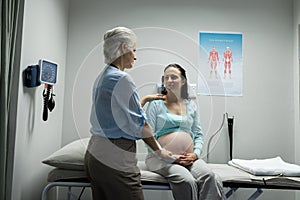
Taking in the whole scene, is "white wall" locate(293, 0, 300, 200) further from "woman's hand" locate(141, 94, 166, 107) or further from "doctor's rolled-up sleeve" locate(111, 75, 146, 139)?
"doctor's rolled-up sleeve" locate(111, 75, 146, 139)

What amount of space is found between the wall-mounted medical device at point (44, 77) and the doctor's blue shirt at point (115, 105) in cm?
53

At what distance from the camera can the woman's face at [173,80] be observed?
5.47ft

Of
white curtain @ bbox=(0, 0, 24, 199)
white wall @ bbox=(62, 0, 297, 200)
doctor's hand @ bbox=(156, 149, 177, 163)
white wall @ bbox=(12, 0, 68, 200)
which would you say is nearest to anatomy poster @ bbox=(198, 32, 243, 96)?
white wall @ bbox=(62, 0, 297, 200)

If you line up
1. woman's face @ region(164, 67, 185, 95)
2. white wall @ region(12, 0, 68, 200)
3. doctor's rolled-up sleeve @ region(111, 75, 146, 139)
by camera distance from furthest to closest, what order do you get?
1. white wall @ region(12, 0, 68, 200)
2. woman's face @ region(164, 67, 185, 95)
3. doctor's rolled-up sleeve @ region(111, 75, 146, 139)

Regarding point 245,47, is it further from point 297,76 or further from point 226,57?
point 297,76

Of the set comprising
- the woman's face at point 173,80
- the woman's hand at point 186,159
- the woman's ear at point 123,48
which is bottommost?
the woman's hand at point 186,159

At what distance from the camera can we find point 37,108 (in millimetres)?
2010

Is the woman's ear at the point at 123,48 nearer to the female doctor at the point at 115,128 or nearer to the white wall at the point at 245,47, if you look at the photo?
the female doctor at the point at 115,128

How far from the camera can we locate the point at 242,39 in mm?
2701

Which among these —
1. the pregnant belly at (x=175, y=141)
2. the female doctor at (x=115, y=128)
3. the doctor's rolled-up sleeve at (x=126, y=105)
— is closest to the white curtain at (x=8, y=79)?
the female doctor at (x=115, y=128)

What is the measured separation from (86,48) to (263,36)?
1.50 meters

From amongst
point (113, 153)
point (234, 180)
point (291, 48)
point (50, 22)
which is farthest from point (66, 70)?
point (291, 48)

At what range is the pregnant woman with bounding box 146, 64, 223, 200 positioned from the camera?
5.55 feet

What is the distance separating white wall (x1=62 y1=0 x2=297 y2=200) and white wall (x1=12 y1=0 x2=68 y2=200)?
176 mm
